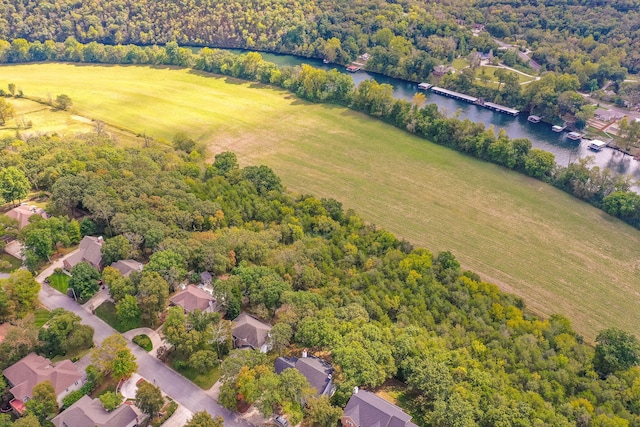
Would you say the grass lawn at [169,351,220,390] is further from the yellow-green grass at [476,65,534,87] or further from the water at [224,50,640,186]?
the yellow-green grass at [476,65,534,87]

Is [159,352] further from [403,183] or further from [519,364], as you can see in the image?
[403,183]

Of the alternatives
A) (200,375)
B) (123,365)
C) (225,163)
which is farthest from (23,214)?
(200,375)

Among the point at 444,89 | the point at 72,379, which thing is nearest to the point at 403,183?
the point at 444,89

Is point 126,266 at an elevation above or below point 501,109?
below

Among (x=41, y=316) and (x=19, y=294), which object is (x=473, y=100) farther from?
(x=19, y=294)

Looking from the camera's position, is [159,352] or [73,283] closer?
[159,352]
